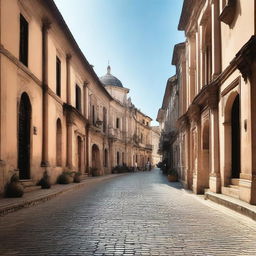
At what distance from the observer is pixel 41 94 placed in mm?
17578

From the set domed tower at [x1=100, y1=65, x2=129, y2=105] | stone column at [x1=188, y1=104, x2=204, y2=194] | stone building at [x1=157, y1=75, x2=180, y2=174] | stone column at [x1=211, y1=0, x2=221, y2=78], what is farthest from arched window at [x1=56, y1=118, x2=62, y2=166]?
domed tower at [x1=100, y1=65, x2=129, y2=105]

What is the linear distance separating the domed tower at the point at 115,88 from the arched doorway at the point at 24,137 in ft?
115

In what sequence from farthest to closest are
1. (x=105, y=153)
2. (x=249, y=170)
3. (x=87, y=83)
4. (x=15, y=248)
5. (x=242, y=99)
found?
(x=105, y=153)
(x=87, y=83)
(x=242, y=99)
(x=249, y=170)
(x=15, y=248)

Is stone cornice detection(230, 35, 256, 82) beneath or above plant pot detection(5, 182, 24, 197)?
above

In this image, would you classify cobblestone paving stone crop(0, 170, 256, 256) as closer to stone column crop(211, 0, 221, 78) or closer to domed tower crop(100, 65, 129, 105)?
stone column crop(211, 0, 221, 78)

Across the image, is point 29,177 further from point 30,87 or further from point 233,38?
point 233,38

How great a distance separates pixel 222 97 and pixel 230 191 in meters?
3.03

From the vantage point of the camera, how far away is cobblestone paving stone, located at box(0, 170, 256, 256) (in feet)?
19.0

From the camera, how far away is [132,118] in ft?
184

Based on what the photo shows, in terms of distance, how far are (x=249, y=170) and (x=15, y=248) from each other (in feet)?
19.4

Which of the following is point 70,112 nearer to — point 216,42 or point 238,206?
point 216,42

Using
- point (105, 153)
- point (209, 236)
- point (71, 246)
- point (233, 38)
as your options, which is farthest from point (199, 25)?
point (105, 153)

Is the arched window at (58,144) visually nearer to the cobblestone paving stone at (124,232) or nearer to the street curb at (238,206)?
the cobblestone paving stone at (124,232)

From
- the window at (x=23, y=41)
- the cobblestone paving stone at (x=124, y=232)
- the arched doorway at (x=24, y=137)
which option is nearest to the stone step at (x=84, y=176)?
the arched doorway at (x=24, y=137)
